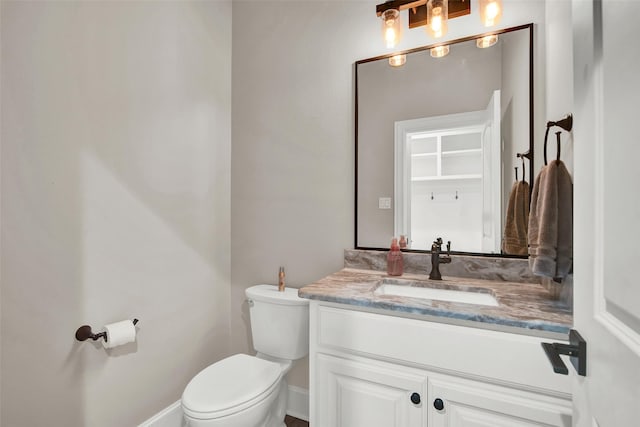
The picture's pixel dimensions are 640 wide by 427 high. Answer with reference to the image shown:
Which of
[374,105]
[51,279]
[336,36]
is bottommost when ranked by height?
[51,279]

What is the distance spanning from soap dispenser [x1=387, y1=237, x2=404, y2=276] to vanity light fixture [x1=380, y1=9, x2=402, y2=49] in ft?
3.20

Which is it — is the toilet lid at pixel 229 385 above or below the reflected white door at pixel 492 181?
below

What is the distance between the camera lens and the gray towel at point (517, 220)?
1374 millimetres

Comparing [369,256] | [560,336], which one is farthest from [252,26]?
[560,336]

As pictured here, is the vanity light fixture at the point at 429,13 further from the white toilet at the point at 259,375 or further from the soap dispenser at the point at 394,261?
the white toilet at the point at 259,375

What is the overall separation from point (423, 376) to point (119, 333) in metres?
1.23

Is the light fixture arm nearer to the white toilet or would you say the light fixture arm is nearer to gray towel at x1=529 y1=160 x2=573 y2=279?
gray towel at x1=529 y1=160 x2=573 y2=279

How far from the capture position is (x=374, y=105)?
1706 mm

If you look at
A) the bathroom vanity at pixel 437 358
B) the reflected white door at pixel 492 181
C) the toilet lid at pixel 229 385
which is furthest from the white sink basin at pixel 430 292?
the toilet lid at pixel 229 385

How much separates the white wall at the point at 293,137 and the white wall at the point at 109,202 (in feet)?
0.44

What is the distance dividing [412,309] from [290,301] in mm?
716

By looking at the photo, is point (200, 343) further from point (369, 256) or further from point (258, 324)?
point (369, 256)

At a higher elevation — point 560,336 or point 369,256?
point 369,256

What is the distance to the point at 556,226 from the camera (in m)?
1.00
